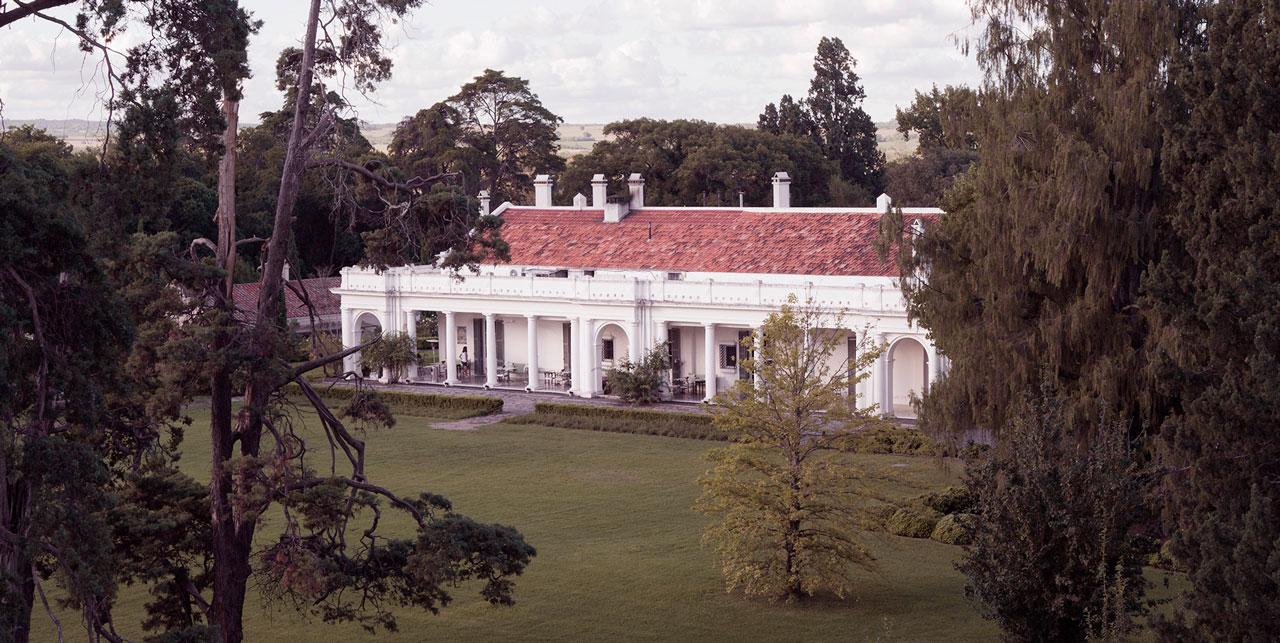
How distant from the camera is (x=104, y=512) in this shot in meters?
13.9

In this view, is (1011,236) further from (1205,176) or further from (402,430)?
(402,430)

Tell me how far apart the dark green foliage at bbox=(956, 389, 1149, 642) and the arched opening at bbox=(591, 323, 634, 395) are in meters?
26.1

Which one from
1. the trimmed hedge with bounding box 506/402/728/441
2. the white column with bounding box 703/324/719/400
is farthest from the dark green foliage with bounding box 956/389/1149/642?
the white column with bounding box 703/324/719/400

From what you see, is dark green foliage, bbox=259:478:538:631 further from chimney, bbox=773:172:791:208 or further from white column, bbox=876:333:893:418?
chimney, bbox=773:172:791:208

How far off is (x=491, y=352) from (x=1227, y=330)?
31.1m

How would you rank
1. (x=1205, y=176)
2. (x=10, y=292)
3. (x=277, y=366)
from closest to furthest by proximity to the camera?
(x=10, y=292), (x=277, y=366), (x=1205, y=176)

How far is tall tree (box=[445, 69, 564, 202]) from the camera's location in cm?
7888

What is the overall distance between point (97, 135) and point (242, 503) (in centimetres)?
412

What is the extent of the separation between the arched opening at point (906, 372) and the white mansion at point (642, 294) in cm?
4

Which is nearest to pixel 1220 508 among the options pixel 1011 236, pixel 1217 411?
pixel 1217 411

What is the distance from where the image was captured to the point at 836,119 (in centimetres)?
8475

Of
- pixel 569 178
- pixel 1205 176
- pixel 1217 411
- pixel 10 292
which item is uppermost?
pixel 569 178

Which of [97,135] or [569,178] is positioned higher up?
[569,178]

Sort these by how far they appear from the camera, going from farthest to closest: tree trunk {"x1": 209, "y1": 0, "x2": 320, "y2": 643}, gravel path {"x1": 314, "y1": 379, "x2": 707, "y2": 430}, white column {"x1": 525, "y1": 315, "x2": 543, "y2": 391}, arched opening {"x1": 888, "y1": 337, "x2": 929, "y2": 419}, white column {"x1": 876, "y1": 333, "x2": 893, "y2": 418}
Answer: white column {"x1": 525, "y1": 315, "x2": 543, "y2": 391} < gravel path {"x1": 314, "y1": 379, "x2": 707, "y2": 430} < arched opening {"x1": 888, "y1": 337, "x2": 929, "y2": 419} < white column {"x1": 876, "y1": 333, "x2": 893, "y2": 418} < tree trunk {"x1": 209, "y1": 0, "x2": 320, "y2": 643}
